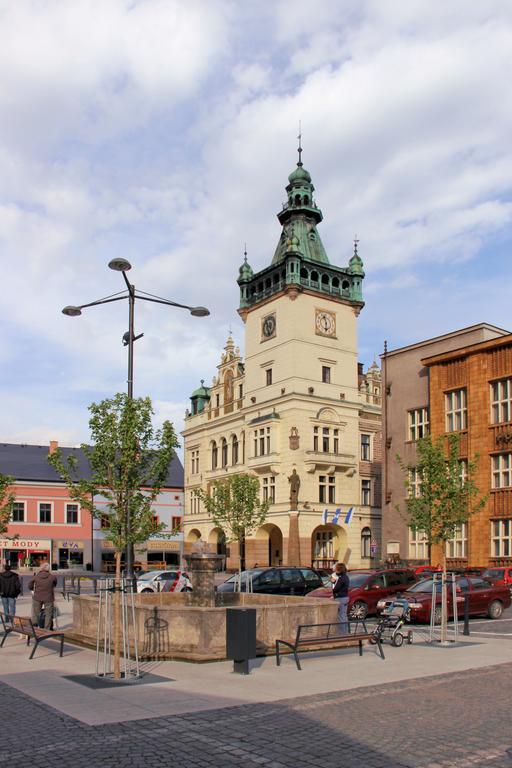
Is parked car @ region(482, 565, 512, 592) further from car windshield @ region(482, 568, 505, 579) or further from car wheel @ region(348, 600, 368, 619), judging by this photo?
car wheel @ region(348, 600, 368, 619)

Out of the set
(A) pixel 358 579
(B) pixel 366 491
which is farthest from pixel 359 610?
(B) pixel 366 491

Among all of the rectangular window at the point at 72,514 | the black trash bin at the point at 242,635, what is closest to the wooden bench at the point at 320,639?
the black trash bin at the point at 242,635

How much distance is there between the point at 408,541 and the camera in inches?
1876

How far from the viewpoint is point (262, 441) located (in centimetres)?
6319

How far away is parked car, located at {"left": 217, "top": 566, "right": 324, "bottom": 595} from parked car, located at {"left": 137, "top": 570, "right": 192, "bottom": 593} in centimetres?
252

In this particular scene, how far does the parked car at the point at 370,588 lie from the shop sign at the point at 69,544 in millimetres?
47521

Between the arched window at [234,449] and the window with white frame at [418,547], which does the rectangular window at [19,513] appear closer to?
the arched window at [234,449]

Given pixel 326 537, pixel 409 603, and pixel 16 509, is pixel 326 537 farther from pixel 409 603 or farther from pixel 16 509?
pixel 409 603

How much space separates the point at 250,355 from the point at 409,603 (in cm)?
4545

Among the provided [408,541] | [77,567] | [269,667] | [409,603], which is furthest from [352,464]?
[269,667]

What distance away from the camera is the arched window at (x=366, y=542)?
6384 cm

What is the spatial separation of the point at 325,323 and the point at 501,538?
2776 cm

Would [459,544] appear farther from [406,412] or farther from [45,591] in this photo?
[45,591]

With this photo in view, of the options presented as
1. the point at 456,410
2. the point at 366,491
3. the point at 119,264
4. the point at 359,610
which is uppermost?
the point at 119,264
